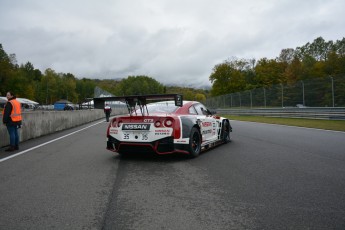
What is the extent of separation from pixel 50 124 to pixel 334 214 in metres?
12.9

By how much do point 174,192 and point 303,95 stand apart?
2054cm

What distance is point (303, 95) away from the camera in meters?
22.8

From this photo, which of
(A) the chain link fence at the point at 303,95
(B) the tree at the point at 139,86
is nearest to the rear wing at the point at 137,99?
(A) the chain link fence at the point at 303,95

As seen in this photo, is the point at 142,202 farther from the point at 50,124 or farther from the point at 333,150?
the point at 50,124

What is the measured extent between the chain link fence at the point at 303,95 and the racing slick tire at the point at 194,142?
1422 cm

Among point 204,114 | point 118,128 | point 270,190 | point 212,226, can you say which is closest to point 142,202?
point 212,226

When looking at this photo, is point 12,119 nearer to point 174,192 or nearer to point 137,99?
point 137,99

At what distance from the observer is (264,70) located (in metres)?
82.1

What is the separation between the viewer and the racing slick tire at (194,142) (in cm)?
692

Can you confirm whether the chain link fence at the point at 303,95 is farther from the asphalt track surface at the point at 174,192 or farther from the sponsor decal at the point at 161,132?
the sponsor decal at the point at 161,132

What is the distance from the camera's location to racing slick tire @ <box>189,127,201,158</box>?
273 inches

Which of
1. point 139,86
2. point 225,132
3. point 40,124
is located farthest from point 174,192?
point 139,86

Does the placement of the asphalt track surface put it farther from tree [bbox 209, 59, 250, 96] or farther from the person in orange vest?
tree [bbox 209, 59, 250, 96]

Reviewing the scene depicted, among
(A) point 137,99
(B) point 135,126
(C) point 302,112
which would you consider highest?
(A) point 137,99
